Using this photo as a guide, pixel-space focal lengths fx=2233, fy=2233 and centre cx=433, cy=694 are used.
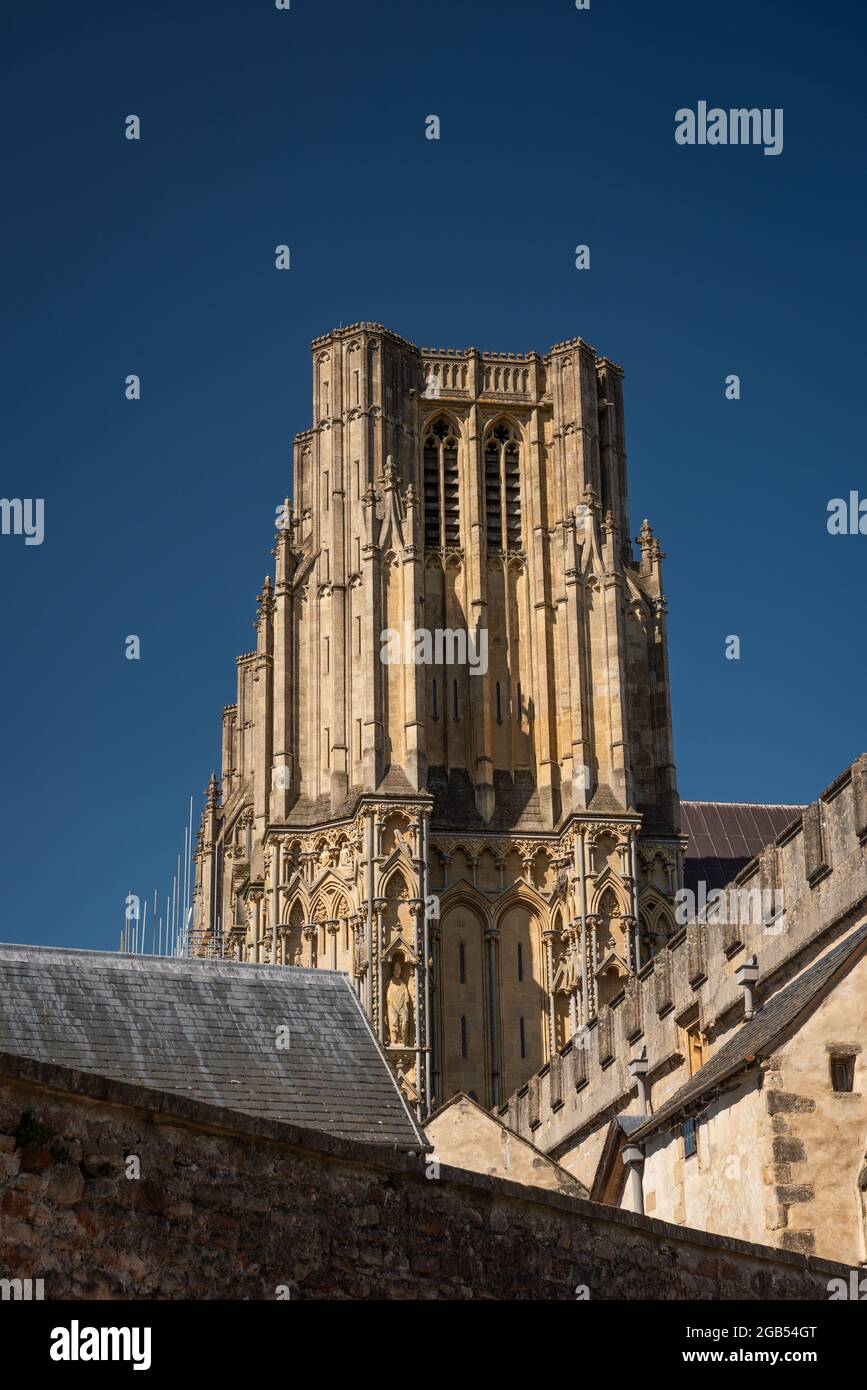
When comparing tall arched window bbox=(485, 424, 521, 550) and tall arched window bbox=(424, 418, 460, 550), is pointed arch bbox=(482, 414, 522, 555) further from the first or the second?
tall arched window bbox=(424, 418, 460, 550)

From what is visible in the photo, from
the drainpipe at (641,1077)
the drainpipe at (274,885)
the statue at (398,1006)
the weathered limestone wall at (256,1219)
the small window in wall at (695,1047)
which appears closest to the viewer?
the weathered limestone wall at (256,1219)

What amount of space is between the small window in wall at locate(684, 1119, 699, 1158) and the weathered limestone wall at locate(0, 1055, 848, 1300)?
32.0 ft

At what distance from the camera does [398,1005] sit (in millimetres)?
48125

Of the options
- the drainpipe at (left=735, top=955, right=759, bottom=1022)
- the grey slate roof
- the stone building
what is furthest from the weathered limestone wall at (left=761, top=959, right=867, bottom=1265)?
the grey slate roof

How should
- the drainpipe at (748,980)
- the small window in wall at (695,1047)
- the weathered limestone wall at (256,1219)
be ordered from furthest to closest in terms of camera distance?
the small window in wall at (695,1047), the drainpipe at (748,980), the weathered limestone wall at (256,1219)

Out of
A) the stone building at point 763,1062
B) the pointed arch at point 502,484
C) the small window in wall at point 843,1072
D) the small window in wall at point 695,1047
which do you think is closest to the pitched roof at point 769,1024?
the stone building at point 763,1062

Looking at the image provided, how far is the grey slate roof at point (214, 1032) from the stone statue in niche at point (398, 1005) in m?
28.6

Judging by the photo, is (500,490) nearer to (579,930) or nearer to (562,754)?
(562,754)

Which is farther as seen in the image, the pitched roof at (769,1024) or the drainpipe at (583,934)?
the drainpipe at (583,934)

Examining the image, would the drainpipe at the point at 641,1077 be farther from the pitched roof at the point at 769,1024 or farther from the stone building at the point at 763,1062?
the pitched roof at the point at 769,1024

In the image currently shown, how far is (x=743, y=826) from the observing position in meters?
62.6

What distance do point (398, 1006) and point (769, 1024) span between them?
2616 cm

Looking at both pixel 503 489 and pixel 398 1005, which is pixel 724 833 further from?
pixel 398 1005

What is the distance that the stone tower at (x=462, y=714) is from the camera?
163 feet
